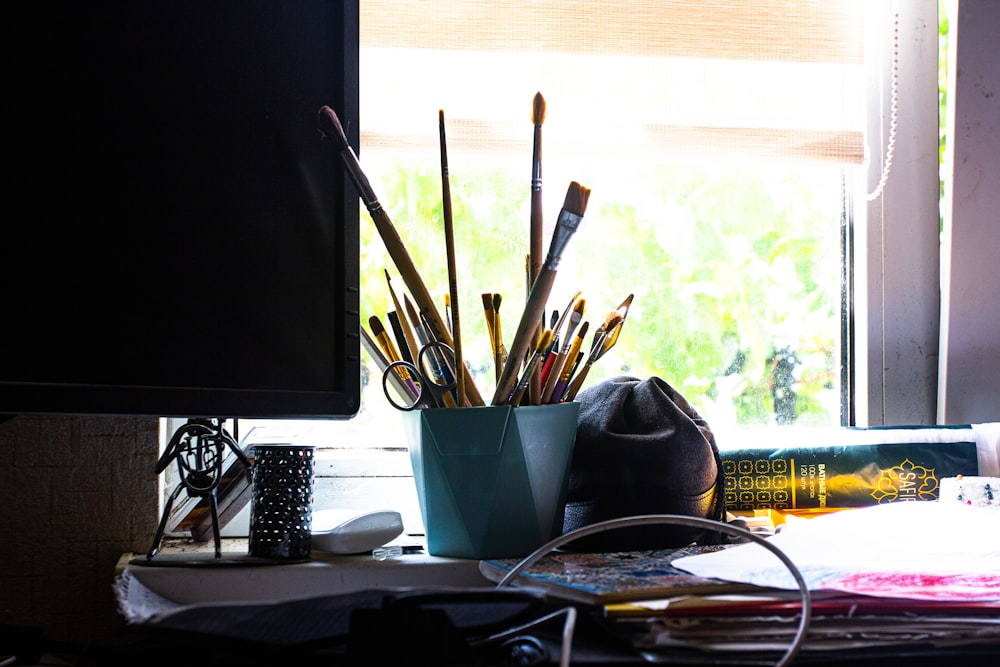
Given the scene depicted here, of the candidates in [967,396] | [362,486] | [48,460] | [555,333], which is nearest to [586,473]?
[555,333]

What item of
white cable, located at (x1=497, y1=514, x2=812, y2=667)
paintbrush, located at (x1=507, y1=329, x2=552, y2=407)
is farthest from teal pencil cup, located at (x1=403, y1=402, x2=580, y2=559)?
white cable, located at (x1=497, y1=514, x2=812, y2=667)

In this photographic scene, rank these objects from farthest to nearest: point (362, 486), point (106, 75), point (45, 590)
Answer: point (362, 486)
point (45, 590)
point (106, 75)

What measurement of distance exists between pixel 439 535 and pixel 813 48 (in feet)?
2.35

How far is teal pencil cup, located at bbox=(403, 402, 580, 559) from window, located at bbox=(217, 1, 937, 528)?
28 centimetres

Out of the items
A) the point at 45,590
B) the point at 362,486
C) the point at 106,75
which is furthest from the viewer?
the point at 362,486

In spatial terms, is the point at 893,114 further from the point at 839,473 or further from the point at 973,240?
the point at 839,473

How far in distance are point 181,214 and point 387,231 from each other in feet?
0.54

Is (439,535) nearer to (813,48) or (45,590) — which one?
(45,590)

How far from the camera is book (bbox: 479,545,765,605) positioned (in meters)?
0.52

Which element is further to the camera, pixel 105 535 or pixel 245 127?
pixel 105 535

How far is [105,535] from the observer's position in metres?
0.76

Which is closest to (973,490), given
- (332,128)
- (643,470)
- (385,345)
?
(643,470)

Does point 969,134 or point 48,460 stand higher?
point 969,134

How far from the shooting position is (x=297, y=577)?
708mm
